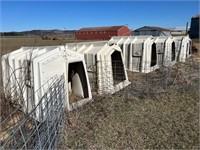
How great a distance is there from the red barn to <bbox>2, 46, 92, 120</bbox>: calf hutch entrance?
4743 centimetres

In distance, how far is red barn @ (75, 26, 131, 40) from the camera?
5456cm

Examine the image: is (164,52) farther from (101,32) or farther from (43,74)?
(101,32)

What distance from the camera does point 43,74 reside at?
441cm

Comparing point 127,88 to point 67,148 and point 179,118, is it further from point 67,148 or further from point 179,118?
point 67,148

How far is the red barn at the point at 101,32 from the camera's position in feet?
179

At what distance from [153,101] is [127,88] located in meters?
1.40

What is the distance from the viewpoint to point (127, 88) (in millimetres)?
6645

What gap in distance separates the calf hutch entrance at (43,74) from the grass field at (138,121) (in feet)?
1.30

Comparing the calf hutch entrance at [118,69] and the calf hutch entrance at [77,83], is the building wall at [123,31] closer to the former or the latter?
the calf hutch entrance at [118,69]

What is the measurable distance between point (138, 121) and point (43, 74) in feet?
6.20

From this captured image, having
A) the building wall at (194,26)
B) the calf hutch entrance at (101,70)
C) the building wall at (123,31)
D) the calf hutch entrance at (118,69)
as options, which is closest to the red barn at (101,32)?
the building wall at (123,31)

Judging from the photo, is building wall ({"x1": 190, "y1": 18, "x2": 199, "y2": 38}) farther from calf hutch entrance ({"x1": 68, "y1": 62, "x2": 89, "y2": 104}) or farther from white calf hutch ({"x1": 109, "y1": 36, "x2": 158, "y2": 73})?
calf hutch entrance ({"x1": 68, "y1": 62, "x2": 89, "y2": 104})

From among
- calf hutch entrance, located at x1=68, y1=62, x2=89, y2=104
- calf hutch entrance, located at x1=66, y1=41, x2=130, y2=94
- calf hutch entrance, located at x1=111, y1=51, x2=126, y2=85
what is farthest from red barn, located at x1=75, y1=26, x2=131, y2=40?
calf hutch entrance, located at x1=68, y1=62, x2=89, y2=104

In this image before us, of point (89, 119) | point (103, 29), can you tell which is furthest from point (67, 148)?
point (103, 29)
